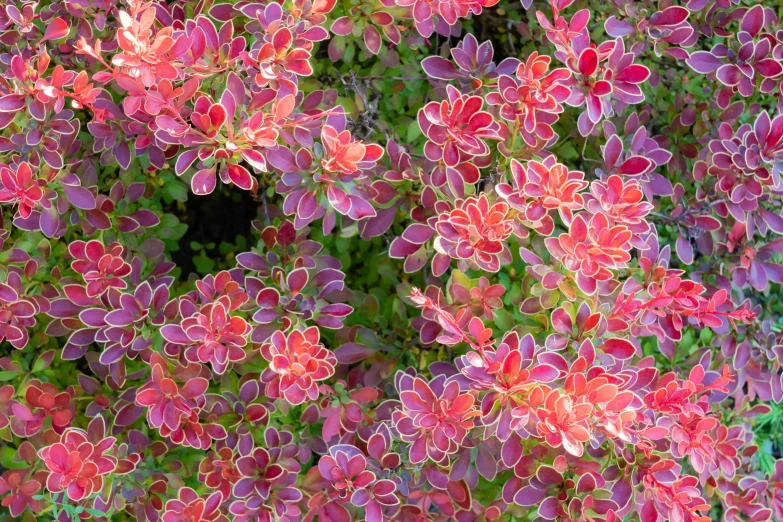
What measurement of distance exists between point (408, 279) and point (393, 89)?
1.64ft

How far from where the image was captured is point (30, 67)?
1.26 metres

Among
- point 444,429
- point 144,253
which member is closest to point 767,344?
point 444,429

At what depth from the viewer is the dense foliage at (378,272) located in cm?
126

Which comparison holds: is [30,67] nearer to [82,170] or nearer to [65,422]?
[82,170]

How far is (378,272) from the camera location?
1802 mm

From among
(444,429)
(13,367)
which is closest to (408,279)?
(444,429)

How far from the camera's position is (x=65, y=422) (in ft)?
4.77

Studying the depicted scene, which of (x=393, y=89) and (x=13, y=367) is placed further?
(x=393, y=89)

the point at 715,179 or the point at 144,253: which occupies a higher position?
the point at 715,179

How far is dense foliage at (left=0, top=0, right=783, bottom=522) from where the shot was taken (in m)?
1.26

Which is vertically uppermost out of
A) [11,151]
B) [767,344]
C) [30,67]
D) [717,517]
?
[30,67]

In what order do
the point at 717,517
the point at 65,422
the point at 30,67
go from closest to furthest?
the point at 30,67 → the point at 65,422 → the point at 717,517

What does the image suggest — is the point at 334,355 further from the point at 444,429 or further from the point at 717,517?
the point at 717,517

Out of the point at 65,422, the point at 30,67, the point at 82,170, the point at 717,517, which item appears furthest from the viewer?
the point at 717,517
